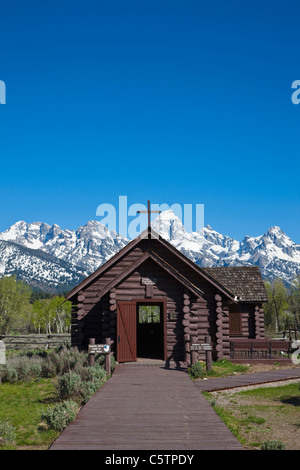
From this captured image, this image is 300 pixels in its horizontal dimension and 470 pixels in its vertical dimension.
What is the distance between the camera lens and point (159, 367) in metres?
18.4

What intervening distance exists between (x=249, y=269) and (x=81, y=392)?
21908 mm

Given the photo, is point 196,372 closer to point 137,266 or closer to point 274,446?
point 137,266

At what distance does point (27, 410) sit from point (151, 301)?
8096mm

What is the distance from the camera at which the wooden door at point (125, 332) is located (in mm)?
18823

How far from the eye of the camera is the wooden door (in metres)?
18.8

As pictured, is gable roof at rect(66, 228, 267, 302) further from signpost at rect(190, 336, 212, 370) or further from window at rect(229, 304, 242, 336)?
signpost at rect(190, 336, 212, 370)

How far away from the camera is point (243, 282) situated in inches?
1228

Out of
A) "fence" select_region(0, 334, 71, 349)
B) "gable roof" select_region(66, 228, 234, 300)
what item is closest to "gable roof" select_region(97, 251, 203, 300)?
"gable roof" select_region(66, 228, 234, 300)

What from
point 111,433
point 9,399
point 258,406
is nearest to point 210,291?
point 258,406

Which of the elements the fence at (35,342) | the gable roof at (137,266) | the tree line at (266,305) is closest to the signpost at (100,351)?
the gable roof at (137,266)

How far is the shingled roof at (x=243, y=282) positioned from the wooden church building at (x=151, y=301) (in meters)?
7.89

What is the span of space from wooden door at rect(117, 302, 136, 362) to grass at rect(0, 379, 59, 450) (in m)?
3.31

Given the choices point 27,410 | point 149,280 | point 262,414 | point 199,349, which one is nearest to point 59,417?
point 27,410

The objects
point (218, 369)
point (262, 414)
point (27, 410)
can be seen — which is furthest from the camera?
point (218, 369)
